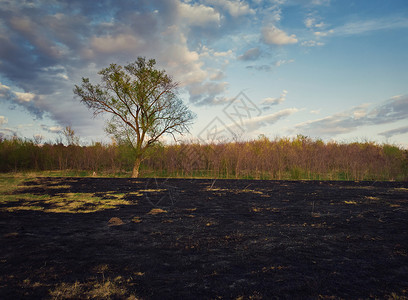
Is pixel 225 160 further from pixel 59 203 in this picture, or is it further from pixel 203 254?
pixel 203 254

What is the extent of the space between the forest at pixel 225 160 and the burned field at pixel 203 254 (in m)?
10.3

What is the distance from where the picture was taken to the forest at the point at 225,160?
15.6 m

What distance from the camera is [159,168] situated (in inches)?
723

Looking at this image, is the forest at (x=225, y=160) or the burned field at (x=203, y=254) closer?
the burned field at (x=203, y=254)

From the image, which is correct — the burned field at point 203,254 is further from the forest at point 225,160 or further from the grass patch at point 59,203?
the forest at point 225,160

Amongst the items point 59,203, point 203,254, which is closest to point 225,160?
point 59,203

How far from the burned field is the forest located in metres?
10.3

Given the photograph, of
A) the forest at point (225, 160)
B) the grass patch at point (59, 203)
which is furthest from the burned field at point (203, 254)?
the forest at point (225, 160)

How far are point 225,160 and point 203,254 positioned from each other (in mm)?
13523

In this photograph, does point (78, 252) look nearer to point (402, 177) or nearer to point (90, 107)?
point (90, 107)

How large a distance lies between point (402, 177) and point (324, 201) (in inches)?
515

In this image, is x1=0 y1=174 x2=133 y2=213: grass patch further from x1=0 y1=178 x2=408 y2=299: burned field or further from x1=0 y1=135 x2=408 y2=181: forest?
x1=0 y1=135 x2=408 y2=181: forest

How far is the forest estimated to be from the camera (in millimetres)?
15570

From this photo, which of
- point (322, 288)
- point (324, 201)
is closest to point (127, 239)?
point (322, 288)
